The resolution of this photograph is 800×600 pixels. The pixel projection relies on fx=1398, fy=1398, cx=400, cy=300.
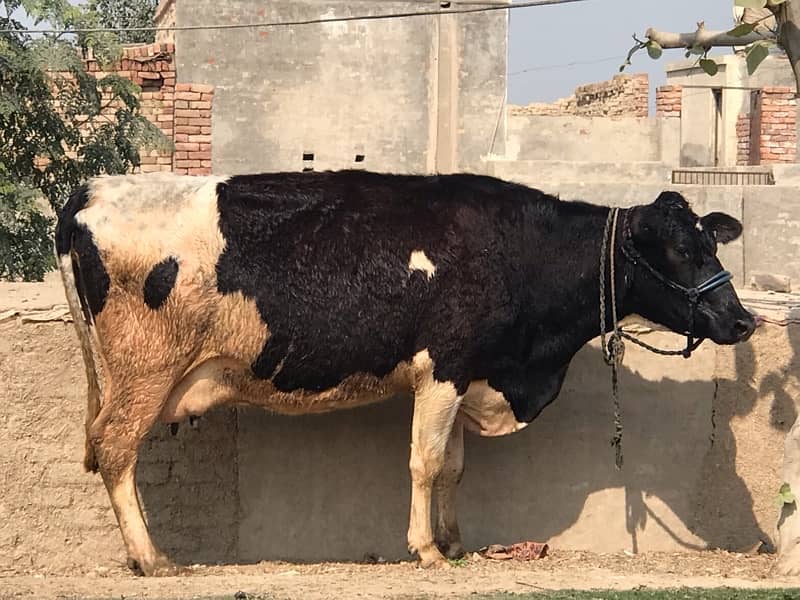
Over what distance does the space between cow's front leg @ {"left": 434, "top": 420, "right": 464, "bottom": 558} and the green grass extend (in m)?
1.34

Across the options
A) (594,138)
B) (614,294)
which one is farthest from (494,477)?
(594,138)

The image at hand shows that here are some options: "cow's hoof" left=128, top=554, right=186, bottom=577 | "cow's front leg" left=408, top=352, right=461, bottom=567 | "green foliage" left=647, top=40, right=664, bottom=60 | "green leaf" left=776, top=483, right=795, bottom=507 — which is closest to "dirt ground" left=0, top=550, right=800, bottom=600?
"cow's hoof" left=128, top=554, right=186, bottom=577

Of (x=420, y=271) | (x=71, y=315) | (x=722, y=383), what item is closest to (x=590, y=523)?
(x=722, y=383)

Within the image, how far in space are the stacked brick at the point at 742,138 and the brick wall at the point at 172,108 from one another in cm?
1425

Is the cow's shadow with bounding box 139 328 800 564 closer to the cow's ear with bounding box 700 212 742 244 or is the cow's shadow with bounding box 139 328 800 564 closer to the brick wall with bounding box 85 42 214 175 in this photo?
the cow's ear with bounding box 700 212 742 244

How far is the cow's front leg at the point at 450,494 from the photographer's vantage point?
25.6 ft

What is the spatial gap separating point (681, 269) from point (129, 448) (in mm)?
3083

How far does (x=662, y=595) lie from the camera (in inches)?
253

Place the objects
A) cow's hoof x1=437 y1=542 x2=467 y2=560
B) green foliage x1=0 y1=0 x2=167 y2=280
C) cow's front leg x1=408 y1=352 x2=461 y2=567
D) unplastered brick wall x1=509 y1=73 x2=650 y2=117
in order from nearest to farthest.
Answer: cow's front leg x1=408 y1=352 x2=461 y2=567, cow's hoof x1=437 y1=542 x2=467 y2=560, green foliage x1=0 y1=0 x2=167 y2=280, unplastered brick wall x1=509 y1=73 x2=650 y2=117

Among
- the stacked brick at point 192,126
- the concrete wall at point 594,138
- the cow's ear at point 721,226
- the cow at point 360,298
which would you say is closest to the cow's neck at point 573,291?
the cow at point 360,298

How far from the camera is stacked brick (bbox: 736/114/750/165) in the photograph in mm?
28203

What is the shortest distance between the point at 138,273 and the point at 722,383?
3643 mm

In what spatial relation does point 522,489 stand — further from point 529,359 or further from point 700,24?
point 700,24

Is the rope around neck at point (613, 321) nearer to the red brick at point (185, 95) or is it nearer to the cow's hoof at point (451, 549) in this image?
the cow's hoof at point (451, 549)
